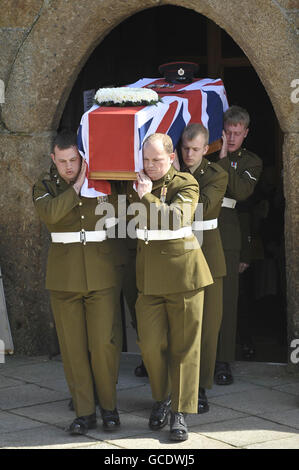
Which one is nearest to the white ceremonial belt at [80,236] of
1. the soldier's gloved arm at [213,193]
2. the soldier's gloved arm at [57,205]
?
the soldier's gloved arm at [57,205]

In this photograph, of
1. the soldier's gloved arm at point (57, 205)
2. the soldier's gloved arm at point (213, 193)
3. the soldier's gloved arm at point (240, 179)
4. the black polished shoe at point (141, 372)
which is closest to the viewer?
the soldier's gloved arm at point (57, 205)

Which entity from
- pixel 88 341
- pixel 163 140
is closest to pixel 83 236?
pixel 88 341

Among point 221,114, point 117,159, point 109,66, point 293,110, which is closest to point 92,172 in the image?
point 117,159

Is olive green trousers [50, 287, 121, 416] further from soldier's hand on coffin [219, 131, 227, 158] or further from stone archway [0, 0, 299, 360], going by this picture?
stone archway [0, 0, 299, 360]

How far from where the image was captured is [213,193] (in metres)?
5.41

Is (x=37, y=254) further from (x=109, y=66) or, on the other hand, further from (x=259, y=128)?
(x=259, y=128)

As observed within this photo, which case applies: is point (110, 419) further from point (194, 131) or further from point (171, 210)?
point (194, 131)

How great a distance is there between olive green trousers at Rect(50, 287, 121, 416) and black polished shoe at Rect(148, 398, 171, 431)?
0.73ft

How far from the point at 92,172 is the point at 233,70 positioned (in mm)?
3177

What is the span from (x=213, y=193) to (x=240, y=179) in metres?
0.57

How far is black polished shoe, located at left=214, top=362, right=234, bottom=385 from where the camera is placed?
6.09 m

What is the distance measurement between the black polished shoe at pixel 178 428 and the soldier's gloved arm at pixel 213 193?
117 centimetres

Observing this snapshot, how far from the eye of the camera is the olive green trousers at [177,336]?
4.99 metres

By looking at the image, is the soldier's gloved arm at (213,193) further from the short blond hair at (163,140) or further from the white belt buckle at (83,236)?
the white belt buckle at (83,236)
